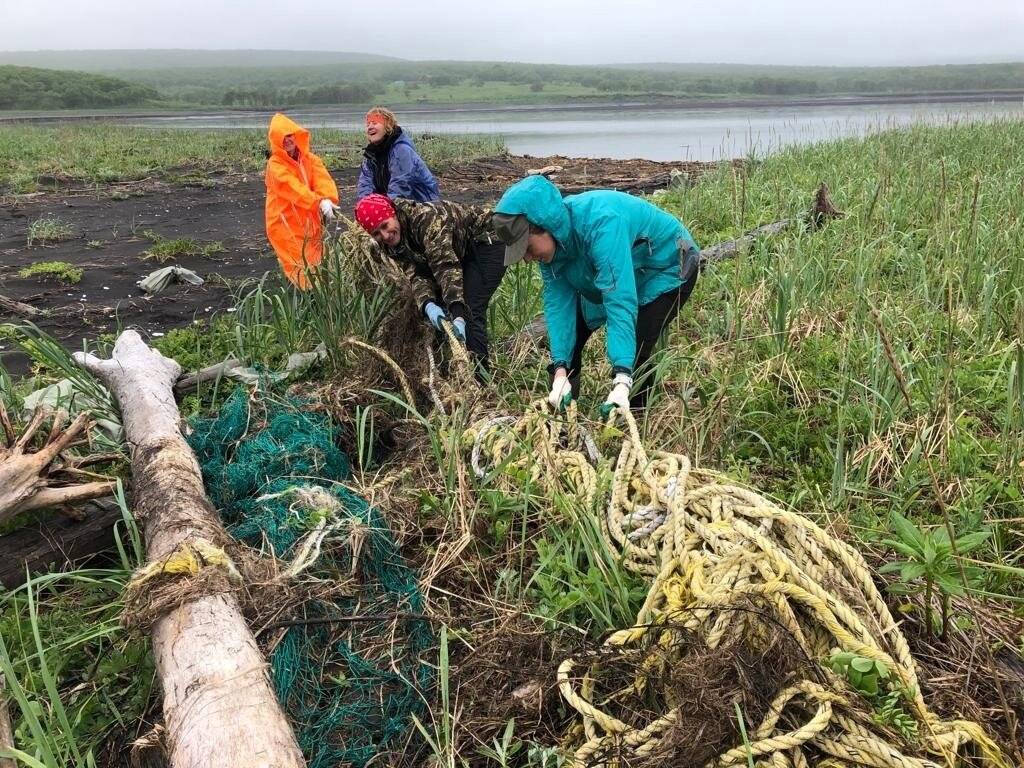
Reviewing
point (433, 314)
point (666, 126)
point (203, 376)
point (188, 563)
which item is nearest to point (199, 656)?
point (188, 563)

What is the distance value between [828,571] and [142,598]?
5.84 ft

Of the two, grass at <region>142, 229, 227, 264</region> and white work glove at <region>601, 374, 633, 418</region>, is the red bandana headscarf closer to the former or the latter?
white work glove at <region>601, 374, 633, 418</region>

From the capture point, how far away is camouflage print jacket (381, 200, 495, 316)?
387cm

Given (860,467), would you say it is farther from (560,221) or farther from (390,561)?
(390,561)

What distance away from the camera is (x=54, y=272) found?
6.93 m

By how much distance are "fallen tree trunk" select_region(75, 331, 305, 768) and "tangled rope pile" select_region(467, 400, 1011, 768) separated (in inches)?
27.2

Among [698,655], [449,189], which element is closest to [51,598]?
[698,655]

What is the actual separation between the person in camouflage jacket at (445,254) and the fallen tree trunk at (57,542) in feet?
5.74

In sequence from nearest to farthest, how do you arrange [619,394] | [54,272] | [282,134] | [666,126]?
[619,394]
[282,134]
[54,272]
[666,126]

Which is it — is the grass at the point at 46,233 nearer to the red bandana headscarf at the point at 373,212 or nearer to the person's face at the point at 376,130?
the person's face at the point at 376,130

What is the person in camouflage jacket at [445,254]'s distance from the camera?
378 cm

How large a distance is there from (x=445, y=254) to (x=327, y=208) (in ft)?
5.26

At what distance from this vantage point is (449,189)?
1344 cm

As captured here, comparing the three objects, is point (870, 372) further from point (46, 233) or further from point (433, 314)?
point (46, 233)
